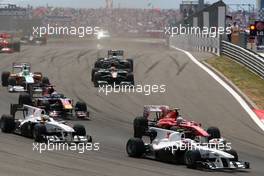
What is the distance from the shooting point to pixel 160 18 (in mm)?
120625

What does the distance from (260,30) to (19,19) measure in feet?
206

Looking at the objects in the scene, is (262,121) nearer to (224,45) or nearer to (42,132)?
(42,132)

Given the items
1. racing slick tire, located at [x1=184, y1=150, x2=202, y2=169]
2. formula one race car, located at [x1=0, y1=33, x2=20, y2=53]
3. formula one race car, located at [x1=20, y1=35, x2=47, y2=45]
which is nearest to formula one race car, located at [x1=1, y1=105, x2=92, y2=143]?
racing slick tire, located at [x1=184, y1=150, x2=202, y2=169]

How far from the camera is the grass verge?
31.1 meters

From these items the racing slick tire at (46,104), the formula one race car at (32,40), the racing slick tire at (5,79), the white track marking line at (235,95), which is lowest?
the formula one race car at (32,40)

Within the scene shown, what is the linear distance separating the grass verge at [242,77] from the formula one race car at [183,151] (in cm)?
1121

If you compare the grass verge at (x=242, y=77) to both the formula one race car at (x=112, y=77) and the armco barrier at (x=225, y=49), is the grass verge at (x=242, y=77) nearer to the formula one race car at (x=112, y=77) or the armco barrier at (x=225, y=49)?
the armco barrier at (x=225, y=49)

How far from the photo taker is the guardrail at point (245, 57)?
36072mm

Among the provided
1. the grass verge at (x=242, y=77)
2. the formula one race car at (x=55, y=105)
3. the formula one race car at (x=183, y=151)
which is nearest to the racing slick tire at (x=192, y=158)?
the formula one race car at (x=183, y=151)

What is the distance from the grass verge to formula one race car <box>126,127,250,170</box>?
1121 cm

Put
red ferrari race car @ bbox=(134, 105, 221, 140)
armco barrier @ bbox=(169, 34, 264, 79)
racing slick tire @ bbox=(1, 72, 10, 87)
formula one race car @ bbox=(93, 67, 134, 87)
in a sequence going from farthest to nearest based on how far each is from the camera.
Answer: armco barrier @ bbox=(169, 34, 264, 79) → racing slick tire @ bbox=(1, 72, 10, 87) → formula one race car @ bbox=(93, 67, 134, 87) → red ferrari race car @ bbox=(134, 105, 221, 140)

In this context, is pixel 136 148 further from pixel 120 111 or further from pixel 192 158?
pixel 120 111

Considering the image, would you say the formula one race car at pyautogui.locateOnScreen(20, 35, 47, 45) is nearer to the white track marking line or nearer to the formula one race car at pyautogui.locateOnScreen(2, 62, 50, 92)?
the white track marking line

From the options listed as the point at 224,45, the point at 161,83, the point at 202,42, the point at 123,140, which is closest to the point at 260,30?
the point at 224,45
